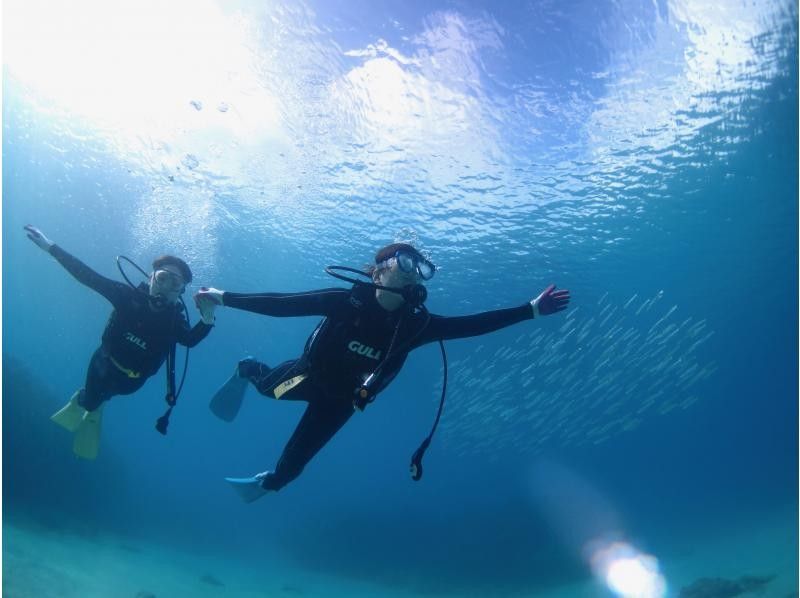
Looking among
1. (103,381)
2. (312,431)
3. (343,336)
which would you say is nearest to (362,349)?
(343,336)

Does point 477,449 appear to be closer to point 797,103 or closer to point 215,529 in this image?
point 215,529

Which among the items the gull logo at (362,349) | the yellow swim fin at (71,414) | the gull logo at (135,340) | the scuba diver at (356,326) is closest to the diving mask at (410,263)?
the scuba diver at (356,326)

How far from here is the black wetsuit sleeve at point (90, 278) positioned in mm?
6391

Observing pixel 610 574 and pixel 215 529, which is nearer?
pixel 610 574

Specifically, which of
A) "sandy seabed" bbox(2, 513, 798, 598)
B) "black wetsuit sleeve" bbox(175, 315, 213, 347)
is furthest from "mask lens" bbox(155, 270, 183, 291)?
"sandy seabed" bbox(2, 513, 798, 598)

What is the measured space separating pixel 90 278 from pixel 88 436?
3379 millimetres

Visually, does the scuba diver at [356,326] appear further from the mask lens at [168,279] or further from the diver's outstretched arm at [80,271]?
the diver's outstretched arm at [80,271]

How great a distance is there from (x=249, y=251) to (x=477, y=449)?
28.6 metres

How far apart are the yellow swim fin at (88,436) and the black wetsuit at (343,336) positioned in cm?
491

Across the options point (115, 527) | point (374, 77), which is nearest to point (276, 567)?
point (115, 527)

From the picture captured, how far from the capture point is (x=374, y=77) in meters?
10.1

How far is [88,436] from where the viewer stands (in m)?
8.22

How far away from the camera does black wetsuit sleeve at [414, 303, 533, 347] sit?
208 inches

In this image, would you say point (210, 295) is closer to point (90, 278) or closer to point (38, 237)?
point (90, 278)
